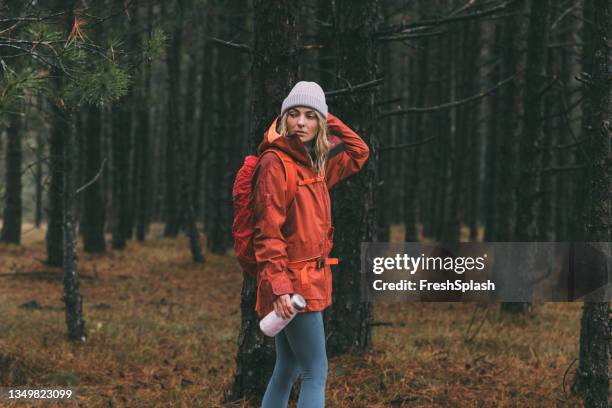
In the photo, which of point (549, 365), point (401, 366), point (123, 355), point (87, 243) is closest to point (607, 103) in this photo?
point (401, 366)

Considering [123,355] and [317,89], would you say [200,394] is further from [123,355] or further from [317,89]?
[317,89]

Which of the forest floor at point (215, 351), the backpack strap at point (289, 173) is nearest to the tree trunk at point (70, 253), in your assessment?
the forest floor at point (215, 351)

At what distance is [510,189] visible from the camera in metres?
10.9

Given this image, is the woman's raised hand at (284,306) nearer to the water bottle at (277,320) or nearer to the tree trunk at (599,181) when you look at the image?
the water bottle at (277,320)

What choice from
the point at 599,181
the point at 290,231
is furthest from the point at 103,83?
the point at 599,181

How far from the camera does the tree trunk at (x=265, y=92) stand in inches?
199

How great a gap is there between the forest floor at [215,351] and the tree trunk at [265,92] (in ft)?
1.71

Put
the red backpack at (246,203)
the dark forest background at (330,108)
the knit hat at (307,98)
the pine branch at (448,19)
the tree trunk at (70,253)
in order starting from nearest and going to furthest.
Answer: the red backpack at (246,203), the knit hat at (307,98), the dark forest background at (330,108), the pine branch at (448,19), the tree trunk at (70,253)

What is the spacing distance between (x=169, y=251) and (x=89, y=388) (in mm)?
12917

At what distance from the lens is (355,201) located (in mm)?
6391

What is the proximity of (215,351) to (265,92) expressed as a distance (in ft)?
13.2

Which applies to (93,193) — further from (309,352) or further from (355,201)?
(309,352)

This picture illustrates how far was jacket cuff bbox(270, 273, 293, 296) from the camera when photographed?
3.43 meters

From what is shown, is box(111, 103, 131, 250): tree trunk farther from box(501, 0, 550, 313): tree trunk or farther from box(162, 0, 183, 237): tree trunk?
box(501, 0, 550, 313): tree trunk
